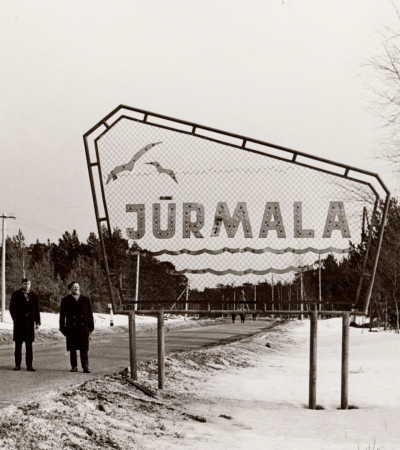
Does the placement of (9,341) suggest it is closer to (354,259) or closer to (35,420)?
(354,259)

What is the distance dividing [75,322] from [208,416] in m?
5.10

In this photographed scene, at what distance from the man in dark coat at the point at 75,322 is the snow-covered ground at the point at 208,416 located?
1.08m

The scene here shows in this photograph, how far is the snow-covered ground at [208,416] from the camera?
5.95 metres

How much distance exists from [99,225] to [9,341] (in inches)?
654

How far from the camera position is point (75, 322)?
12.4 meters

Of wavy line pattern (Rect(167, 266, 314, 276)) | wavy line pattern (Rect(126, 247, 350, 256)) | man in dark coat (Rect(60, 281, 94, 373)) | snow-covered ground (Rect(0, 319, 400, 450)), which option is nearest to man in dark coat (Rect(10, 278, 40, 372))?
man in dark coat (Rect(60, 281, 94, 373))

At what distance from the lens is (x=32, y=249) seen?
389 ft

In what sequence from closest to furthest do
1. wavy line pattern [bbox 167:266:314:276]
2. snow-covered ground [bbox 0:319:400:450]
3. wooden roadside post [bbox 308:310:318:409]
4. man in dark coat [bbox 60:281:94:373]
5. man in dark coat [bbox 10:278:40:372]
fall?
snow-covered ground [bbox 0:319:400:450] → wooden roadside post [bbox 308:310:318:409] → wavy line pattern [bbox 167:266:314:276] → man in dark coat [bbox 60:281:94:373] → man in dark coat [bbox 10:278:40:372]

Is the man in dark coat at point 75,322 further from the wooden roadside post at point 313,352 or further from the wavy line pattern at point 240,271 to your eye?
the wooden roadside post at point 313,352

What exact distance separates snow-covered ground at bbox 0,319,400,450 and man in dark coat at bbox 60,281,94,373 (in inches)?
42.4

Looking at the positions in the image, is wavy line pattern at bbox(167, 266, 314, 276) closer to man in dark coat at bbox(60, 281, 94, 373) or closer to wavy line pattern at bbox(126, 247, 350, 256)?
wavy line pattern at bbox(126, 247, 350, 256)

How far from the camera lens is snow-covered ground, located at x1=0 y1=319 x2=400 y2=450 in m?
5.95

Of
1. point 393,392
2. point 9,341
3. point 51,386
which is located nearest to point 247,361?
point 393,392

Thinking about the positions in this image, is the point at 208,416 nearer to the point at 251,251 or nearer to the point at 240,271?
the point at 240,271
